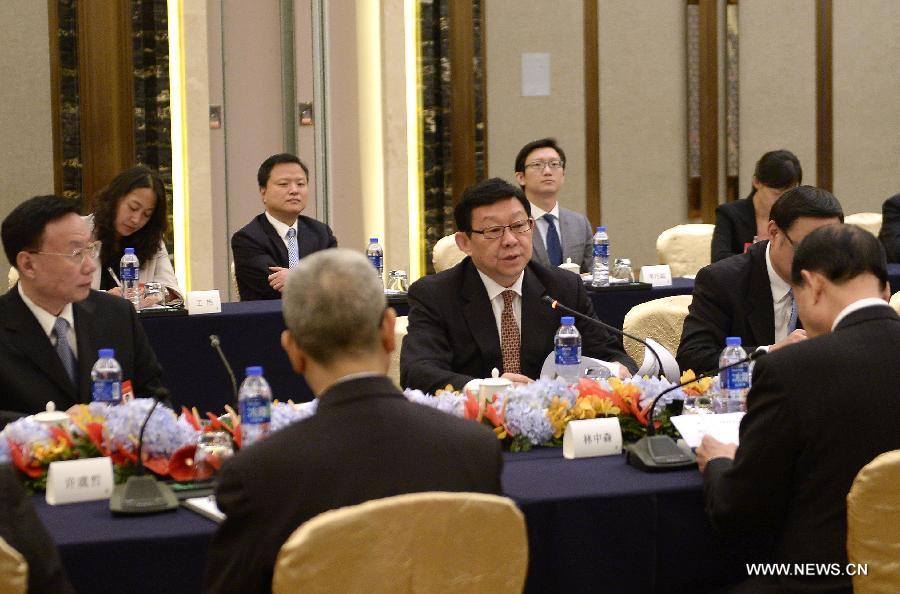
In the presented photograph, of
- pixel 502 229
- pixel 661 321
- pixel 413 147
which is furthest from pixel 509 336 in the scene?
pixel 413 147

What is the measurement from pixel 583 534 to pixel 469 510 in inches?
29.0

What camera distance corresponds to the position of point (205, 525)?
2354mm

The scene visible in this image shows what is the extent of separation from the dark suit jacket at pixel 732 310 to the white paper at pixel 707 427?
3.51ft

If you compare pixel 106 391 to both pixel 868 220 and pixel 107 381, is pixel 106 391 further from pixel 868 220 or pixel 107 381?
pixel 868 220

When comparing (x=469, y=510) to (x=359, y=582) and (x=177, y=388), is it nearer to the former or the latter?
(x=359, y=582)

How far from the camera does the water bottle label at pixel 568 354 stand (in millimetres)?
3840

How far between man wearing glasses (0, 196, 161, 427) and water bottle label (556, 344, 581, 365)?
49.5 inches

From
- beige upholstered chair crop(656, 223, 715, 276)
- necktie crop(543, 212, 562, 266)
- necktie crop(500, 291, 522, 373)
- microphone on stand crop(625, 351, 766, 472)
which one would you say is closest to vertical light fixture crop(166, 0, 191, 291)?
necktie crop(543, 212, 562, 266)

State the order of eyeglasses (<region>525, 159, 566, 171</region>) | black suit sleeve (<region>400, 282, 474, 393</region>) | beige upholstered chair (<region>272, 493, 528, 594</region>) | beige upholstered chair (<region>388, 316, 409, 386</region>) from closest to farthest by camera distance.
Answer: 1. beige upholstered chair (<region>272, 493, 528, 594</region>)
2. black suit sleeve (<region>400, 282, 474, 393</region>)
3. beige upholstered chair (<region>388, 316, 409, 386</region>)
4. eyeglasses (<region>525, 159, 566, 171</region>)

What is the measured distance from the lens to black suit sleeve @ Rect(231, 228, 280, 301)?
609 centimetres

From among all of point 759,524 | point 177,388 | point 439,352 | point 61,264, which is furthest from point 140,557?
point 177,388

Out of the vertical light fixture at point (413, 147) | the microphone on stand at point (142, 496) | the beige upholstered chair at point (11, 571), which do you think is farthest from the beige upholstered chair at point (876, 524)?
the vertical light fixture at point (413, 147)

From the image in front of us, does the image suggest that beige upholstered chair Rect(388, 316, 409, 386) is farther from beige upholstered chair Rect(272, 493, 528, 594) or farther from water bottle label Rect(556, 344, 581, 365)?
beige upholstered chair Rect(272, 493, 528, 594)

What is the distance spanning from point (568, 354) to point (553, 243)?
2634 mm
